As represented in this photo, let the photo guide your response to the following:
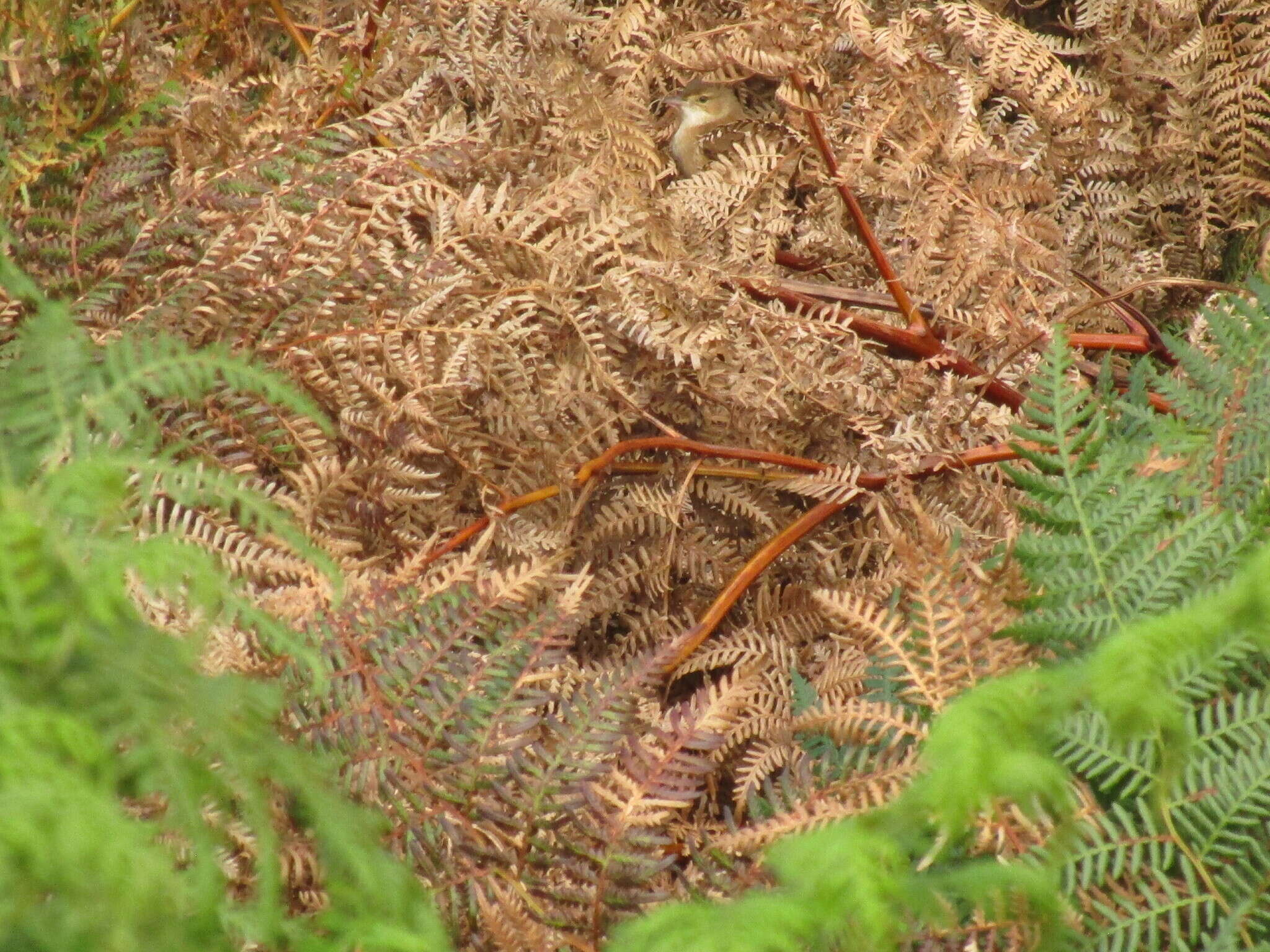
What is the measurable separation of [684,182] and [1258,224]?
813 millimetres

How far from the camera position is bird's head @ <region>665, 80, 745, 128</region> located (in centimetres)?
130

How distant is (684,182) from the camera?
125 cm

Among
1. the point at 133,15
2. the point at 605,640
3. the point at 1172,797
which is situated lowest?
the point at 605,640

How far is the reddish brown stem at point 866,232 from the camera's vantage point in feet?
3.70

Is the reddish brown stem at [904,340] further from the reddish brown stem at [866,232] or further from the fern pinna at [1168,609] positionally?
the fern pinna at [1168,609]

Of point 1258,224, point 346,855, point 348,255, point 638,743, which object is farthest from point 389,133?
point 1258,224

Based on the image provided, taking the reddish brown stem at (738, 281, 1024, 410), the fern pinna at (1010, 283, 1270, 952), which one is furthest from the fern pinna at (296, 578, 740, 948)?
the reddish brown stem at (738, 281, 1024, 410)

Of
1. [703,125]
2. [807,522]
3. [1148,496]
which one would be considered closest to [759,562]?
[807,522]

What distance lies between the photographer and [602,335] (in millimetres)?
1058

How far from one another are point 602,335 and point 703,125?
1.31 feet

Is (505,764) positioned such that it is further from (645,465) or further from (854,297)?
(854,297)

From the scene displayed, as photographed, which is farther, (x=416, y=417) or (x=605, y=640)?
(x=605, y=640)

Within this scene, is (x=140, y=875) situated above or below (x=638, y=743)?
above

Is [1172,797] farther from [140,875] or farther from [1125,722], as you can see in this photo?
[140,875]
